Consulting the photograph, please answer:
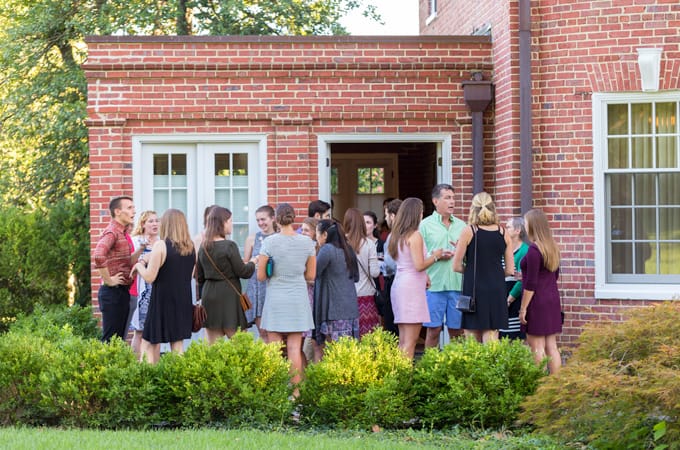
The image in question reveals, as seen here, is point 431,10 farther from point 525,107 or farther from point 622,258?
point 622,258

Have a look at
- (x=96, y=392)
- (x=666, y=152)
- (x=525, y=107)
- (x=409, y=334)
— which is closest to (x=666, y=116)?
(x=666, y=152)

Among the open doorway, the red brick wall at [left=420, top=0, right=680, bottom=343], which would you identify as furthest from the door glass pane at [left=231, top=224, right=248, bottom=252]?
the open doorway

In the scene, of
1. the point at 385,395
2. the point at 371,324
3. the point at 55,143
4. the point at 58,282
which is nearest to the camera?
the point at 385,395

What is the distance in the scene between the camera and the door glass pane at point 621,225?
11.5 metres

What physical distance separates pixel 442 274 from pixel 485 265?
3.12 feet

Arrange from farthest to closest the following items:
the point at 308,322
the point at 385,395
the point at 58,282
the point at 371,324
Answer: the point at 58,282, the point at 371,324, the point at 308,322, the point at 385,395

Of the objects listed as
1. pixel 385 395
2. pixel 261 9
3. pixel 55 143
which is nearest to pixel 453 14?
pixel 261 9

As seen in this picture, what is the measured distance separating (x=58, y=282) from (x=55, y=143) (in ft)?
10.2

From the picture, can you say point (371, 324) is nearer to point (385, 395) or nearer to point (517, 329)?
point (517, 329)

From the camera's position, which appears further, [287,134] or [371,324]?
[287,134]

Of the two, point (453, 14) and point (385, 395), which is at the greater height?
point (453, 14)

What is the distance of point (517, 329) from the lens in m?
9.59

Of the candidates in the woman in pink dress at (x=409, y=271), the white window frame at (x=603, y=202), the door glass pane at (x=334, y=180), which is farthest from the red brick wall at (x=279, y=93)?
the door glass pane at (x=334, y=180)

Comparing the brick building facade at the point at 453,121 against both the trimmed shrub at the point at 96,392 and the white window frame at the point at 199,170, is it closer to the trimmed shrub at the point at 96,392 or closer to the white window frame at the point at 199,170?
the white window frame at the point at 199,170
